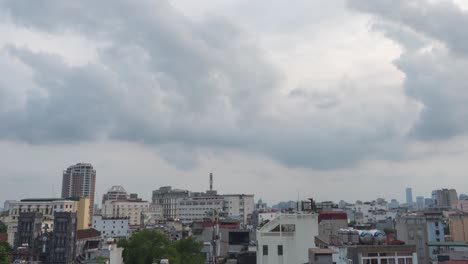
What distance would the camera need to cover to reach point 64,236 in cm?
8100

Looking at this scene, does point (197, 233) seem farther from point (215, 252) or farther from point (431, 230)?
point (431, 230)

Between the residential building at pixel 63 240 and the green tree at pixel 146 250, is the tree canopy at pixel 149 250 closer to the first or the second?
the green tree at pixel 146 250

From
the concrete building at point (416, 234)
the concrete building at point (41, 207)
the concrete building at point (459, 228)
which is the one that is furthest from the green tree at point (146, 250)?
the concrete building at point (41, 207)

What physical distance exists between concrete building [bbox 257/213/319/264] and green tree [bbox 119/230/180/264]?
15.4 metres

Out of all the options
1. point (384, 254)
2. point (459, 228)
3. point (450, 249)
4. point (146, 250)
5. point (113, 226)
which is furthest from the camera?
point (113, 226)

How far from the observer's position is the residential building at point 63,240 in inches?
3088

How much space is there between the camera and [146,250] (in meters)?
62.3

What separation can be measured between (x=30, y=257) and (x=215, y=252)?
1266 inches

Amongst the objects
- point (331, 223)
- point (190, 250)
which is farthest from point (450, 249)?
point (190, 250)

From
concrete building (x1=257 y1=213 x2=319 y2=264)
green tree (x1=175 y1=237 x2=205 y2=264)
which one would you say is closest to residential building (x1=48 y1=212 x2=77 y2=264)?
green tree (x1=175 y1=237 x2=205 y2=264)

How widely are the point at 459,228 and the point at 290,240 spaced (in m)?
69.3

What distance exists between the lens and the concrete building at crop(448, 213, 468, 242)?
102 metres

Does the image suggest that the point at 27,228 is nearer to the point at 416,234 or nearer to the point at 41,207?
the point at 41,207

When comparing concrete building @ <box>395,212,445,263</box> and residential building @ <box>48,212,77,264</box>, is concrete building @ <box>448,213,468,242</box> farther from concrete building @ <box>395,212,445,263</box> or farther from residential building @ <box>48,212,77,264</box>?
residential building @ <box>48,212,77,264</box>
